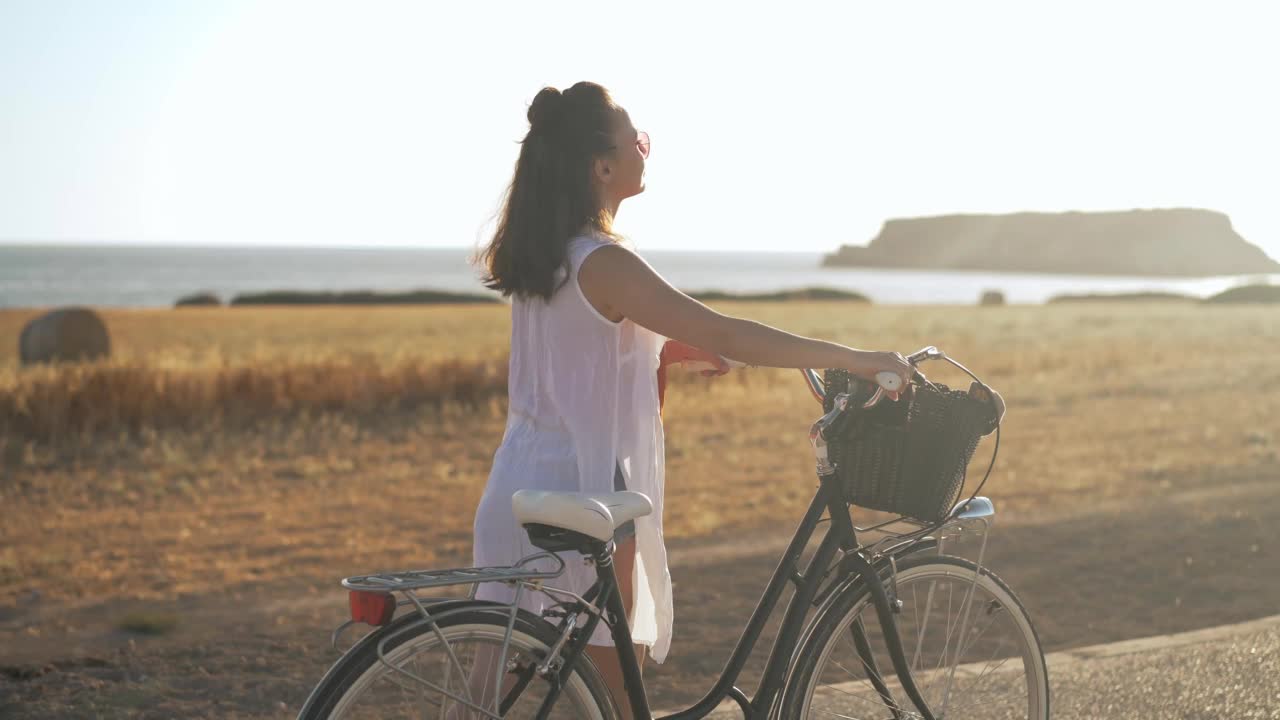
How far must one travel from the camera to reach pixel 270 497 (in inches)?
426

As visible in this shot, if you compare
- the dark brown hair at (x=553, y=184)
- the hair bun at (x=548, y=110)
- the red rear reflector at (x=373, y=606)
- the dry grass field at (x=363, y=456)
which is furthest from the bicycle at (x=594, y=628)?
the dry grass field at (x=363, y=456)

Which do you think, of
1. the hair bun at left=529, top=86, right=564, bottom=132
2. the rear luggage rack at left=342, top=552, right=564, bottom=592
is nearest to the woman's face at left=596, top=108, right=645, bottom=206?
the hair bun at left=529, top=86, right=564, bottom=132

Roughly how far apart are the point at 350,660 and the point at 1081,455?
11.1 m

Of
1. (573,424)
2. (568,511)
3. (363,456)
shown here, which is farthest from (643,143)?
(363,456)

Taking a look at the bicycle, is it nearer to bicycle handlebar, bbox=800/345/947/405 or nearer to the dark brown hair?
bicycle handlebar, bbox=800/345/947/405

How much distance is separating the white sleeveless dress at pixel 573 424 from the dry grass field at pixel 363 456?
371 centimetres

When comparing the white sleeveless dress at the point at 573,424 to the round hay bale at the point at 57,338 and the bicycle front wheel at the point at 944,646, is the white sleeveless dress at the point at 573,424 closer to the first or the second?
the bicycle front wheel at the point at 944,646

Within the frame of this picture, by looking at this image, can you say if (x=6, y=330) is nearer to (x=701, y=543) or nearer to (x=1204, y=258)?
(x=701, y=543)

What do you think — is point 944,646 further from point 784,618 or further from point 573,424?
point 573,424

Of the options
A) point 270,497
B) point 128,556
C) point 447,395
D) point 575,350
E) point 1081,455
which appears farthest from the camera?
point 447,395

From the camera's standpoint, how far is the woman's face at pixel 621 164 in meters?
3.12

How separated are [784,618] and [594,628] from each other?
0.60 m

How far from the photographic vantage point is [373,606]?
256 cm

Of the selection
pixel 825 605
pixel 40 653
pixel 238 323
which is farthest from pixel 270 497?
pixel 238 323
